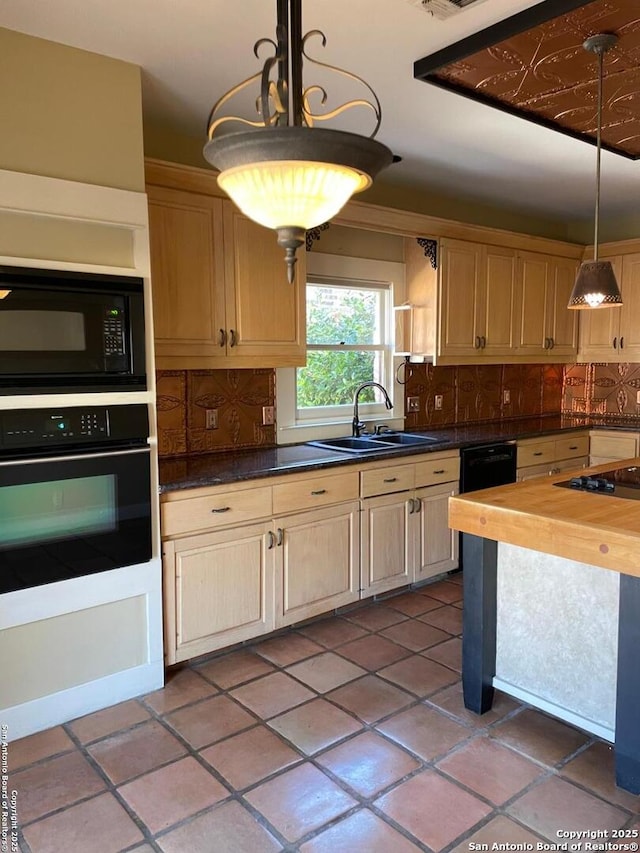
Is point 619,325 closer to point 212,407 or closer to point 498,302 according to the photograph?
point 498,302

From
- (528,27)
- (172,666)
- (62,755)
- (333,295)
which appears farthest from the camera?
(333,295)

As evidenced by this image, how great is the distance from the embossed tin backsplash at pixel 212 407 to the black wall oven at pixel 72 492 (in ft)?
2.46

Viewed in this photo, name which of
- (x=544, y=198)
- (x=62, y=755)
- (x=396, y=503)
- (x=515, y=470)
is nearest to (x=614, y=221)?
(x=544, y=198)

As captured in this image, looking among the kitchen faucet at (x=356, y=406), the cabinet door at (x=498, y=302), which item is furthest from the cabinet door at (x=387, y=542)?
the cabinet door at (x=498, y=302)

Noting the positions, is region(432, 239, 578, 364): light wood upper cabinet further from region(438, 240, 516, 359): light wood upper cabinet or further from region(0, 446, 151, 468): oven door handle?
region(0, 446, 151, 468): oven door handle

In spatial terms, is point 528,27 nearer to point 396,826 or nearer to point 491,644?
point 491,644

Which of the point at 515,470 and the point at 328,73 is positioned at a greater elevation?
the point at 328,73

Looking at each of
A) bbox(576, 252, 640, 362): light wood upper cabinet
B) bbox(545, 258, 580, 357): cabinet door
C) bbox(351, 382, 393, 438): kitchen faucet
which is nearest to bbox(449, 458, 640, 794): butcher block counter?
bbox(351, 382, 393, 438): kitchen faucet

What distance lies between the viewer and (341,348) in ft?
13.5

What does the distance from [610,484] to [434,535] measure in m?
1.44

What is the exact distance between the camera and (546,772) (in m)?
2.17

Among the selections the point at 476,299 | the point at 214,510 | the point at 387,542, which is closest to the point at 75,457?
the point at 214,510

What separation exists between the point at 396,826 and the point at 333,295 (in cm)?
298

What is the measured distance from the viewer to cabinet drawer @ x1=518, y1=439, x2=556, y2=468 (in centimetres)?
434
